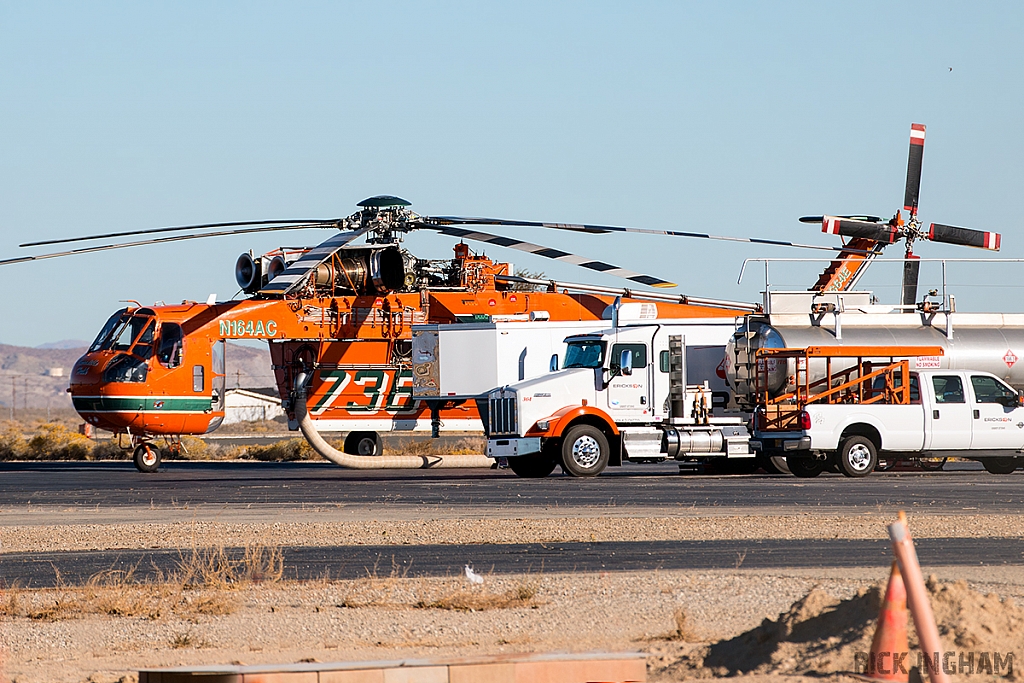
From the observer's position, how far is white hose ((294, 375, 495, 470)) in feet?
102

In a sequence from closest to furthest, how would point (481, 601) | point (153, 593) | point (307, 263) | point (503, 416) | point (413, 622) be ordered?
point (413, 622) < point (481, 601) < point (153, 593) < point (503, 416) < point (307, 263)

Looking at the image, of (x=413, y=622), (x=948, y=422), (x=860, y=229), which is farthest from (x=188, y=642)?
(x=860, y=229)

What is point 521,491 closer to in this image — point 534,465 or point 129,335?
point 534,465

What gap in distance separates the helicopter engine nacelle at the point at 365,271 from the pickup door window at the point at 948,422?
1332cm

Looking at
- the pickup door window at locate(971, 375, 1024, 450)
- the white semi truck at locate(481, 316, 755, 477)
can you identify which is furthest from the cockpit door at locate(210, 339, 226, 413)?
the pickup door window at locate(971, 375, 1024, 450)

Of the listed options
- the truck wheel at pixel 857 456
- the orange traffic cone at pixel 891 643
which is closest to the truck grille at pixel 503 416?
the truck wheel at pixel 857 456

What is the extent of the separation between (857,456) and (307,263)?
489 inches

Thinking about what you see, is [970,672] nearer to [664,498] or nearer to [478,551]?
[478,551]

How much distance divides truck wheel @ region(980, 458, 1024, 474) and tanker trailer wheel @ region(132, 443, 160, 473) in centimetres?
1799

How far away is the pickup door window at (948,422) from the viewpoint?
25.2 metres

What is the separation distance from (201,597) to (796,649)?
5.12 m

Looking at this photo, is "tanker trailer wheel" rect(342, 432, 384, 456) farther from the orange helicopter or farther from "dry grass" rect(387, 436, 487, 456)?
"dry grass" rect(387, 436, 487, 456)

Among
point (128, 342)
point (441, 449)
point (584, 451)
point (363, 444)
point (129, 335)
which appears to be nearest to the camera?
point (584, 451)

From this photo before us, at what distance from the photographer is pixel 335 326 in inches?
1299
